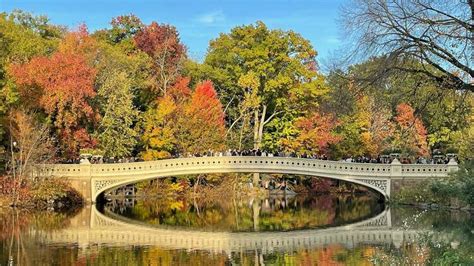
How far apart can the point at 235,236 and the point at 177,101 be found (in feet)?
60.4

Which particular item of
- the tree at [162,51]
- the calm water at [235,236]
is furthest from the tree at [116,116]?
the tree at [162,51]

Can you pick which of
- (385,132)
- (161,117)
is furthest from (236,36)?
(385,132)

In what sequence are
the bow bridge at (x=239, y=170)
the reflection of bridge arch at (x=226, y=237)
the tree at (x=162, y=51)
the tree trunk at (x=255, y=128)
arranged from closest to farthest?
the reflection of bridge arch at (x=226, y=237), the bow bridge at (x=239, y=170), the tree at (x=162, y=51), the tree trunk at (x=255, y=128)

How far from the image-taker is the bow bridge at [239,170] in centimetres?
3216

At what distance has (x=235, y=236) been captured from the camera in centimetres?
2238

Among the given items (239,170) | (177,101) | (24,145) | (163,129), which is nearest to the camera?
(24,145)

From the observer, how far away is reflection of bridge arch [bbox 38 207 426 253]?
2002 cm

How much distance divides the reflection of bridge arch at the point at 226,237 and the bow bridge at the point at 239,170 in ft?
24.1

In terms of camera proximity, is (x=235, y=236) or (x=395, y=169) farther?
(x=395, y=169)

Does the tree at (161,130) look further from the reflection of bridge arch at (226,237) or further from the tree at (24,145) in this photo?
the reflection of bridge arch at (226,237)

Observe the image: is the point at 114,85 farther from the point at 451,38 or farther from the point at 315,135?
the point at 451,38

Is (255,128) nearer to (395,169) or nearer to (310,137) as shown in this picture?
(310,137)

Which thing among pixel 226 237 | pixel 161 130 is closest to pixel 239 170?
pixel 161 130

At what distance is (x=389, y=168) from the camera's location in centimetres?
3247
